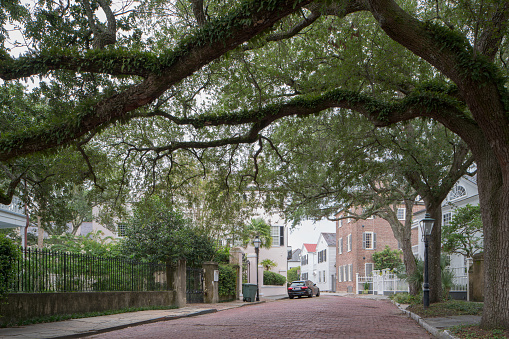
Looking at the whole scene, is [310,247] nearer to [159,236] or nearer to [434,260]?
[159,236]

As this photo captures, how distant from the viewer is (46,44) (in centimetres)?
1152

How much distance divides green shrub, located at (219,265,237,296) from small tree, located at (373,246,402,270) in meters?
22.4

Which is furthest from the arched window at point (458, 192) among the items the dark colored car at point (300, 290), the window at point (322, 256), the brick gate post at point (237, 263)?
the window at point (322, 256)

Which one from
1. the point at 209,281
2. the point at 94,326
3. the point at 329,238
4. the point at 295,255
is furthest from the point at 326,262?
the point at 94,326

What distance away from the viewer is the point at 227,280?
2550 centimetres

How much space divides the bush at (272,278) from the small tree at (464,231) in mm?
19831

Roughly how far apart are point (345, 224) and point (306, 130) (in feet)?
118

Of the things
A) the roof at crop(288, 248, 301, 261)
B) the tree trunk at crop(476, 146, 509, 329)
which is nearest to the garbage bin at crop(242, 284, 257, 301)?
the tree trunk at crop(476, 146, 509, 329)

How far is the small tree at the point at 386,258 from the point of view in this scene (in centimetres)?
4431

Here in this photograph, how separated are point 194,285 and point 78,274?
30.0 ft

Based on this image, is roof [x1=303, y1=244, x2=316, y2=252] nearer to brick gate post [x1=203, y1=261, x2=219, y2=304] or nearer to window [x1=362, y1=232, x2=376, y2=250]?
window [x1=362, y1=232, x2=376, y2=250]

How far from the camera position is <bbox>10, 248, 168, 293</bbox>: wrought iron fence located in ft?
40.2

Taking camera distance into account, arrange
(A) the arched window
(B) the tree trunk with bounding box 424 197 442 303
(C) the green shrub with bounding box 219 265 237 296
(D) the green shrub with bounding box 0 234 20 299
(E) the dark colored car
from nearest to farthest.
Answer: (D) the green shrub with bounding box 0 234 20 299
(B) the tree trunk with bounding box 424 197 442 303
(C) the green shrub with bounding box 219 265 237 296
(A) the arched window
(E) the dark colored car

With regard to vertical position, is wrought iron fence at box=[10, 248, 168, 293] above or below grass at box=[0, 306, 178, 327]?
above
